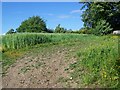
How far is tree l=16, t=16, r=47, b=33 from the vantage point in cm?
2595

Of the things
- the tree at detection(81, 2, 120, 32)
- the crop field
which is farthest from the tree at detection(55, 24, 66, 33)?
the crop field

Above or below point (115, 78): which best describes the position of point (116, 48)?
above

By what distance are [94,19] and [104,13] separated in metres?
0.93

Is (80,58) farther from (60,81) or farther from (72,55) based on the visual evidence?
(60,81)

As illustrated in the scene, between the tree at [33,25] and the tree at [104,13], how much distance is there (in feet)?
11.3

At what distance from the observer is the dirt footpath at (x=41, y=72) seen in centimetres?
862

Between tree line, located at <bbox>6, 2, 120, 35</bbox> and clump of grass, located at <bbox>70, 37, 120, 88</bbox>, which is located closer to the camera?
clump of grass, located at <bbox>70, 37, 120, 88</bbox>

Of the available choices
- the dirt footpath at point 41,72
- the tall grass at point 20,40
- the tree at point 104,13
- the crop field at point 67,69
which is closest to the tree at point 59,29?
the tree at point 104,13

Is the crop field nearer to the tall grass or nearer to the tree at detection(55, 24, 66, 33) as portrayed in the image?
the tall grass

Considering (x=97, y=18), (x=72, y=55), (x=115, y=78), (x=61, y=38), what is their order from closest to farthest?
(x=115, y=78) → (x=72, y=55) → (x=61, y=38) → (x=97, y=18)

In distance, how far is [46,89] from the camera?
27.0 ft

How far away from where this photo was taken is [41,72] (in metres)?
9.46

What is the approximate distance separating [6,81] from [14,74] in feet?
1.67

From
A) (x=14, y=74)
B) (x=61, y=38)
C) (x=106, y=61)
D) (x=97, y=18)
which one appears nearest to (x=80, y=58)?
(x=106, y=61)
